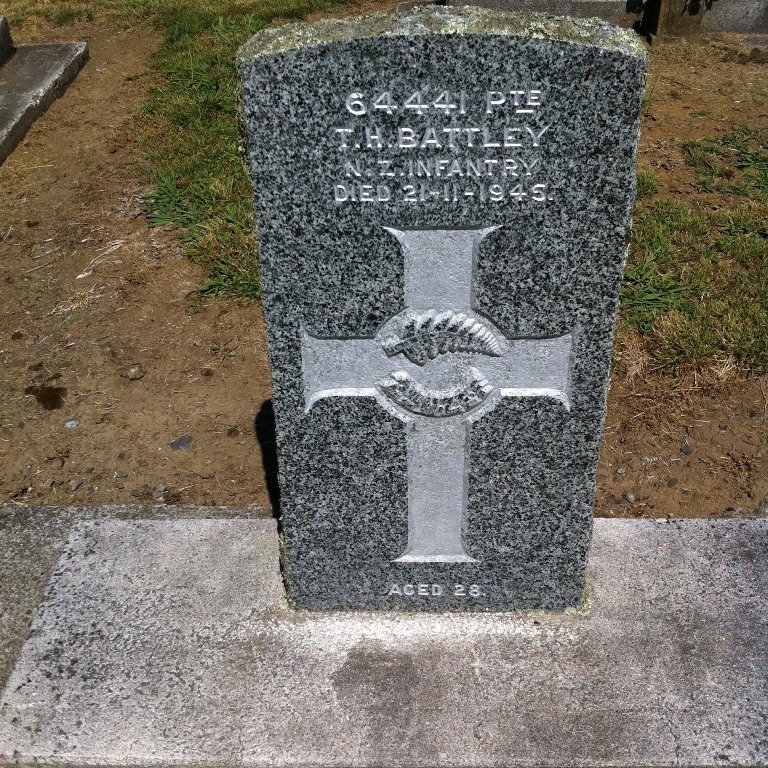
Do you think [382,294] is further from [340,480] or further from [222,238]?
[222,238]

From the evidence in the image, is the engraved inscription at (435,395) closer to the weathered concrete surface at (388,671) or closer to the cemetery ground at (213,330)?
the weathered concrete surface at (388,671)

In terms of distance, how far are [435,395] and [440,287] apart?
272 mm

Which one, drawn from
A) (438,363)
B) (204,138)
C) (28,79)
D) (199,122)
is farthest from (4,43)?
(438,363)

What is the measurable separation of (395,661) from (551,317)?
36.3 inches

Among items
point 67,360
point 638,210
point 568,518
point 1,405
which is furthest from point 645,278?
point 1,405

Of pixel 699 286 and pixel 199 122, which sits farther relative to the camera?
pixel 199 122

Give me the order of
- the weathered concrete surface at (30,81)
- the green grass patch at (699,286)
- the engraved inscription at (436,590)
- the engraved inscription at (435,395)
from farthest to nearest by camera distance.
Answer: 1. the weathered concrete surface at (30,81)
2. the green grass patch at (699,286)
3. the engraved inscription at (436,590)
4. the engraved inscription at (435,395)

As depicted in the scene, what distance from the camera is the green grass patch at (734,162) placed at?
4.50 metres

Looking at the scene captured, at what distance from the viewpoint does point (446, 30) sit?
155 cm

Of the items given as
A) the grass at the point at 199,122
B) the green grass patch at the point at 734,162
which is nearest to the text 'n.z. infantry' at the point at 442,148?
the grass at the point at 199,122

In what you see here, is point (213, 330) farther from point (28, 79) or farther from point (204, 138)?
point (28, 79)

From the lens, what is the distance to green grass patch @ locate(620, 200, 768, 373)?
133 inches

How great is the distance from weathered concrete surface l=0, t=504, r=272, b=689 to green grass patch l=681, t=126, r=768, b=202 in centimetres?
310

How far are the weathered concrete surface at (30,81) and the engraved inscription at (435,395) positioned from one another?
4243 millimetres
